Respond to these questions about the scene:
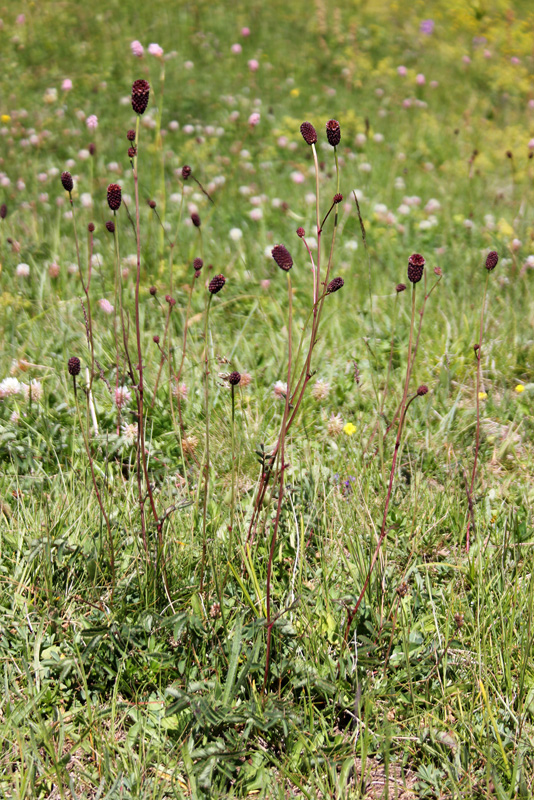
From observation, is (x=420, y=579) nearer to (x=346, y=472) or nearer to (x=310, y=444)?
(x=346, y=472)

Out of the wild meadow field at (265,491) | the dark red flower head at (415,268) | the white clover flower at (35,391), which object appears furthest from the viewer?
the white clover flower at (35,391)

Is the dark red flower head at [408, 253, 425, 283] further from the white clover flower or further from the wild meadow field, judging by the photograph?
the white clover flower

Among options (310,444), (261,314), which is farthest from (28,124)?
(310,444)

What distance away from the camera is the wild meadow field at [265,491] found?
4.79 ft

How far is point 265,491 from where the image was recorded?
67.2 inches

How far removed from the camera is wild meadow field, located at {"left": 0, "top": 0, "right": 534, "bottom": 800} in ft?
4.79

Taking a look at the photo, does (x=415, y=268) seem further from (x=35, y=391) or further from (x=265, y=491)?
(x=35, y=391)

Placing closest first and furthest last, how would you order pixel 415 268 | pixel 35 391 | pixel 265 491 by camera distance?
pixel 415 268, pixel 265 491, pixel 35 391

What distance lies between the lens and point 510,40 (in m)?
8.67

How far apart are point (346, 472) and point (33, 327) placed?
1678 millimetres

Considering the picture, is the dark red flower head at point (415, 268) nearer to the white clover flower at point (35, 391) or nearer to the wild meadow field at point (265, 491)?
the wild meadow field at point (265, 491)

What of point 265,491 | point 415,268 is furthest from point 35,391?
point 415,268

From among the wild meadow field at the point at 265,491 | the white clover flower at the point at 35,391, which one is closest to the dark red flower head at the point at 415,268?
the wild meadow field at the point at 265,491

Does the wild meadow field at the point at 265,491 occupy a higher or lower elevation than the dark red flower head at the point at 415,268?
lower
